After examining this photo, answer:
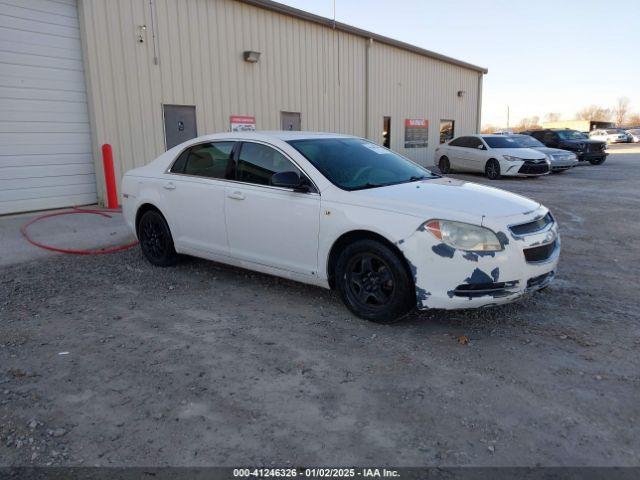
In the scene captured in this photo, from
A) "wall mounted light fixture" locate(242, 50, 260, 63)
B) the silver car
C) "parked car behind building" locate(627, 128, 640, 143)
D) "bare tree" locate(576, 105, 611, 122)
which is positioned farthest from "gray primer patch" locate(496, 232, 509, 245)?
"bare tree" locate(576, 105, 611, 122)

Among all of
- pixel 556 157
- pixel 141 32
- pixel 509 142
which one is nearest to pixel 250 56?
pixel 141 32

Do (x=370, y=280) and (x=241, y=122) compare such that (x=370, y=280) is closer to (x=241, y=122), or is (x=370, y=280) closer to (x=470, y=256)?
(x=470, y=256)

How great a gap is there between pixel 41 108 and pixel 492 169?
40.2 ft

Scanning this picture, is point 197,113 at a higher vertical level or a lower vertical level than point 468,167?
higher

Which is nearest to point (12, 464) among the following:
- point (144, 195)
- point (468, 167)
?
point (144, 195)

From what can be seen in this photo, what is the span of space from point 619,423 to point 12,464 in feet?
10.1

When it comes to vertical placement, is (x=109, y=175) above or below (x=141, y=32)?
below

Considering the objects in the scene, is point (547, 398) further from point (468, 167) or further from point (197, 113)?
point (468, 167)

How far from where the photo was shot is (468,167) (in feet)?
54.9

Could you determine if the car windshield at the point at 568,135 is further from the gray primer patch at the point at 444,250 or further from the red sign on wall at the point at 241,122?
the gray primer patch at the point at 444,250

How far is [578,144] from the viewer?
66.9 ft

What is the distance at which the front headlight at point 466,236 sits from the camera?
3.65 metres

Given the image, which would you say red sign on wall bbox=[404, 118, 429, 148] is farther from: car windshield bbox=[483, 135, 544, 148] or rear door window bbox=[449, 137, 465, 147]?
car windshield bbox=[483, 135, 544, 148]

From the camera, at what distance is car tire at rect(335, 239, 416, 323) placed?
3842 mm
